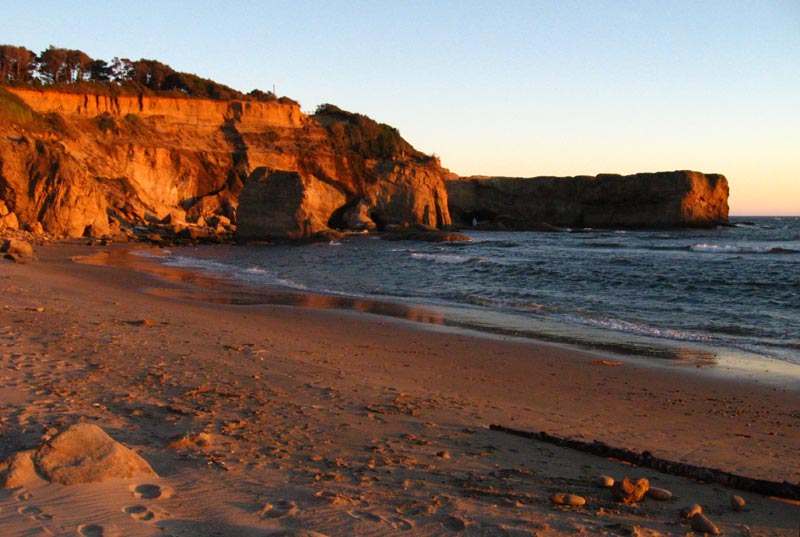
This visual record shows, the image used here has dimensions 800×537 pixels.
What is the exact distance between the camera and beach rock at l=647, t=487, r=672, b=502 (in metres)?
3.75

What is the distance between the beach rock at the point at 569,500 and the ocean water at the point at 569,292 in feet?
20.5

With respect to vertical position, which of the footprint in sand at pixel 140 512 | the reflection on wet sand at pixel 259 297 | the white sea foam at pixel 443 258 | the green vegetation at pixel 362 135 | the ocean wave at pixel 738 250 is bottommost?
the reflection on wet sand at pixel 259 297

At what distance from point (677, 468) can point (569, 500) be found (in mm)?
1082

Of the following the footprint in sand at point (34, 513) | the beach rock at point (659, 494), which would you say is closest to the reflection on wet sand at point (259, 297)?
the beach rock at point (659, 494)

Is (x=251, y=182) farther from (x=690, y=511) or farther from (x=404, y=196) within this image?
(x=690, y=511)

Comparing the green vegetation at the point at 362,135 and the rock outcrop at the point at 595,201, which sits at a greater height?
the green vegetation at the point at 362,135

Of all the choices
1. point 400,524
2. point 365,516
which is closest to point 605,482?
point 400,524

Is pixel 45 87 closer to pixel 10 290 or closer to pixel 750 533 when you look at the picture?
pixel 10 290

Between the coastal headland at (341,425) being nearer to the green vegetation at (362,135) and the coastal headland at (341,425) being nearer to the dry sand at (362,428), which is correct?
the dry sand at (362,428)

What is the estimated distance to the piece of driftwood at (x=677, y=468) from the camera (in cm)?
391

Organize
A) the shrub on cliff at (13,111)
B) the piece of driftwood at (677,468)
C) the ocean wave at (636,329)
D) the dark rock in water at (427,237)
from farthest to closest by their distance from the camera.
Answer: the dark rock in water at (427,237), the shrub on cliff at (13,111), the ocean wave at (636,329), the piece of driftwood at (677,468)

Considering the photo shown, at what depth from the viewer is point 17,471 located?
3465 mm

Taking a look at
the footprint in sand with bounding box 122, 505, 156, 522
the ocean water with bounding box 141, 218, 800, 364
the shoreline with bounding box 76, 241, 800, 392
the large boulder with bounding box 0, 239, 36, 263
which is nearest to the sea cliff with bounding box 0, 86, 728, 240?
the ocean water with bounding box 141, 218, 800, 364

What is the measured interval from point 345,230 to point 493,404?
40.4 m
